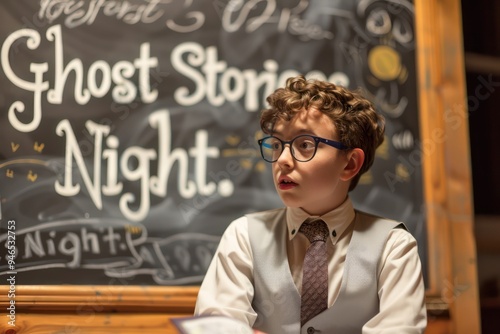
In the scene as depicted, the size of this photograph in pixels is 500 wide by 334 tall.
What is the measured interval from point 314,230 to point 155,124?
74cm

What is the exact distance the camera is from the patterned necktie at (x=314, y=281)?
1312 millimetres

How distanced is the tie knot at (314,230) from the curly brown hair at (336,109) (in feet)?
0.55

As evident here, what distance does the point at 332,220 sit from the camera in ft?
4.54

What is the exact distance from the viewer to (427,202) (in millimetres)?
1956

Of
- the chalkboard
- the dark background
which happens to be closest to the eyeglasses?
the chalkboard

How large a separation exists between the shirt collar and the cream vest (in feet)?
0.12

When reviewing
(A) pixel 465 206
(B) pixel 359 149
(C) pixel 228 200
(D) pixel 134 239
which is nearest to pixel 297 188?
(B) pixel 359 149

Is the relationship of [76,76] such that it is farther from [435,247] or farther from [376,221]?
[435,247]

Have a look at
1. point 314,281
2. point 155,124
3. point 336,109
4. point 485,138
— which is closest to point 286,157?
point 336,109

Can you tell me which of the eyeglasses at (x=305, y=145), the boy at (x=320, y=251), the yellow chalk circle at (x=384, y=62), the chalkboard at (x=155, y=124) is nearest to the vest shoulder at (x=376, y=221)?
the boy at (x=320, y=251)

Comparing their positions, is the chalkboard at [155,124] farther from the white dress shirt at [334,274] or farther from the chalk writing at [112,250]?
the white dress shirt at [334,274]

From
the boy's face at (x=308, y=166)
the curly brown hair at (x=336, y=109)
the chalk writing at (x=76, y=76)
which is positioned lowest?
the boy's face at (x=308, y=166)

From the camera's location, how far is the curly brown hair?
1343 millimetres

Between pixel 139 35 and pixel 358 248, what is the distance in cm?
105
